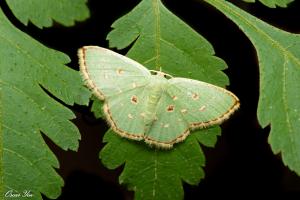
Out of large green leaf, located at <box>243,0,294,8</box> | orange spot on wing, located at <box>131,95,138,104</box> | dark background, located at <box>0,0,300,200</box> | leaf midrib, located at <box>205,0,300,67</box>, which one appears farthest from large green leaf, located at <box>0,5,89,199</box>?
large green leaf, located at <box>243,0,294,8</box>

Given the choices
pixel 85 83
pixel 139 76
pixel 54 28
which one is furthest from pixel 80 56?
pixel 54 28

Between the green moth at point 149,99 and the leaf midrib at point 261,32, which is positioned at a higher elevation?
the leaf midrib at point 261,32

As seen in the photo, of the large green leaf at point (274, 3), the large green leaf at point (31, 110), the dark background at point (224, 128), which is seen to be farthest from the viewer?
the dark background at point (224, 128)

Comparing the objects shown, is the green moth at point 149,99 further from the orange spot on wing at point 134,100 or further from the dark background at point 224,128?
the dark background at point 224,128

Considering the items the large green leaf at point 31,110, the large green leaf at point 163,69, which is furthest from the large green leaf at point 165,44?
the large green leaf at point 31,110

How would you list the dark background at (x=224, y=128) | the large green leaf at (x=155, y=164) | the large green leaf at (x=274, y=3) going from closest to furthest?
the large green leaf at (x=155, y=164) < the large green leaf at (x=274, y=3) < the dark background at (x=224, y=128)

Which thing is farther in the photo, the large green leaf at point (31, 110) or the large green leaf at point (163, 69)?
the large green leaf at point (163, 69)

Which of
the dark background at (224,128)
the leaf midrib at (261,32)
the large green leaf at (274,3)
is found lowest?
the dark background at (224,128)

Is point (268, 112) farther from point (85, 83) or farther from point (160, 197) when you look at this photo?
point (85, 83)

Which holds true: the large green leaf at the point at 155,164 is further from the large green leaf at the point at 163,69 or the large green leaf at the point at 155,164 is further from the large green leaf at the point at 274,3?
the large green leaf at the point at 274,3
